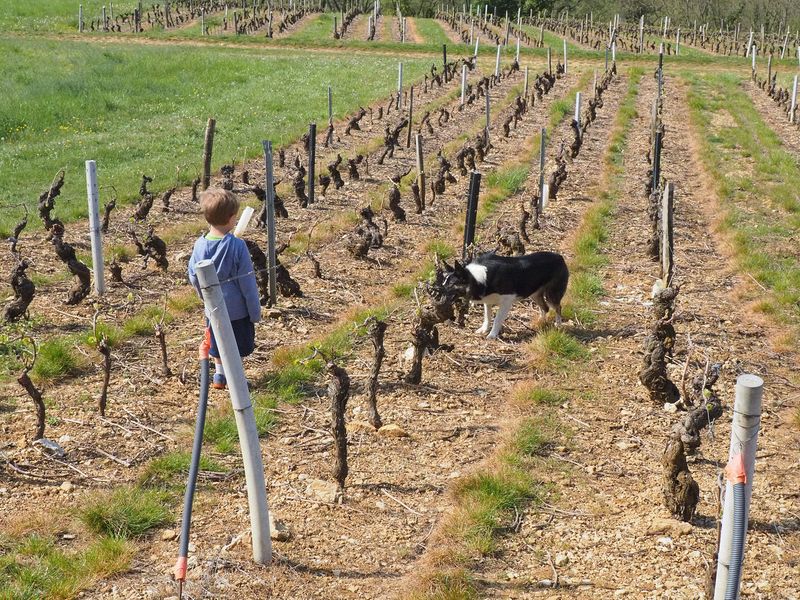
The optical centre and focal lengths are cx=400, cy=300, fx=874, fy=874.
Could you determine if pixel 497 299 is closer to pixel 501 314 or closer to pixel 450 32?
pixel 501 314

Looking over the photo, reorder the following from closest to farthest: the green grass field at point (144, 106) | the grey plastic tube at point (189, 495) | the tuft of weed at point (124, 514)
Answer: the grey plastic tube at point (189, 495) → the tuft of weed at point (124, 514) → the green grass field at point (144, 106)

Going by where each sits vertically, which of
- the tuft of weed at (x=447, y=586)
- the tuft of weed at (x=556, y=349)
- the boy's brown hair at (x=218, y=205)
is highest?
the boy's brown hair at (x=218, y=205)

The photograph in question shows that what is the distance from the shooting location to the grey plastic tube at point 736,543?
2924 millimetres

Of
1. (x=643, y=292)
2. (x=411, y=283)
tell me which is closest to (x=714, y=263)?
(x=643, y=292)

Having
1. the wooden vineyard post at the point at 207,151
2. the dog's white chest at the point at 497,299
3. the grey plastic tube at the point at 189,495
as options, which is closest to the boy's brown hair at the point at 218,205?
the grey plastic tube at the point at 189,495

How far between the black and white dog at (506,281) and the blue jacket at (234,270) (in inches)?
80.5

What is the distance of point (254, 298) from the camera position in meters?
5.16

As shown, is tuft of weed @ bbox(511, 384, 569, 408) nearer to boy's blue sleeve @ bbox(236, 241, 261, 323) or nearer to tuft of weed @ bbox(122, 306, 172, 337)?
boy's blue sleeve @ bbox(236, 241, 261, 323)

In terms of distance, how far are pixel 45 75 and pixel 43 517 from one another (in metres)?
22.3

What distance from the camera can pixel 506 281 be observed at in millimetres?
7258

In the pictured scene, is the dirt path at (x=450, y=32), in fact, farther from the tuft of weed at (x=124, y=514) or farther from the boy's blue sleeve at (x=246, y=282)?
the tuft of weed at (x=124, y=514)

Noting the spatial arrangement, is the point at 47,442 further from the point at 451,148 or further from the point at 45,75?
the point at 45,75

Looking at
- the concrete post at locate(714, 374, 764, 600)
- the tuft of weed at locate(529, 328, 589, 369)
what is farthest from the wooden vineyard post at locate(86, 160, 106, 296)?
the concrete post at locate(714, 374, 764, 600)

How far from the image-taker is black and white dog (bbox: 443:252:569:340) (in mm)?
7047
